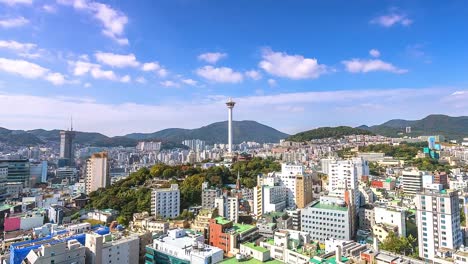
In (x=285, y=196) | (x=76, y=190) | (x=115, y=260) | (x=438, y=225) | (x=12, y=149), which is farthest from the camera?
(x=12, y=149)

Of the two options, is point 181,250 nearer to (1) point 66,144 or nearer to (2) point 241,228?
(2) point 241,228

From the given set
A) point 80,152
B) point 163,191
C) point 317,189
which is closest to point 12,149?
point 80,152

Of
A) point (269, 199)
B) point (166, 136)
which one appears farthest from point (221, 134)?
point (269, 199)

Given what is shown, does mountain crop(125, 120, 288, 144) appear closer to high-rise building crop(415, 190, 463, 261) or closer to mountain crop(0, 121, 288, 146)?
mountain crop(0, 121, 288, 146)

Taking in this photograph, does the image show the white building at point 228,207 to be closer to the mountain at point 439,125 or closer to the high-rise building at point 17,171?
the high-rise building at point 17,171

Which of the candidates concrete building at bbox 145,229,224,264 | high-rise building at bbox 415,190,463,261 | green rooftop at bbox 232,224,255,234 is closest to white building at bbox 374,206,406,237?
high-rise building at bbox 415,190,463,261

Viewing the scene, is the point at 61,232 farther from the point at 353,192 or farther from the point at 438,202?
the point at 438,202
